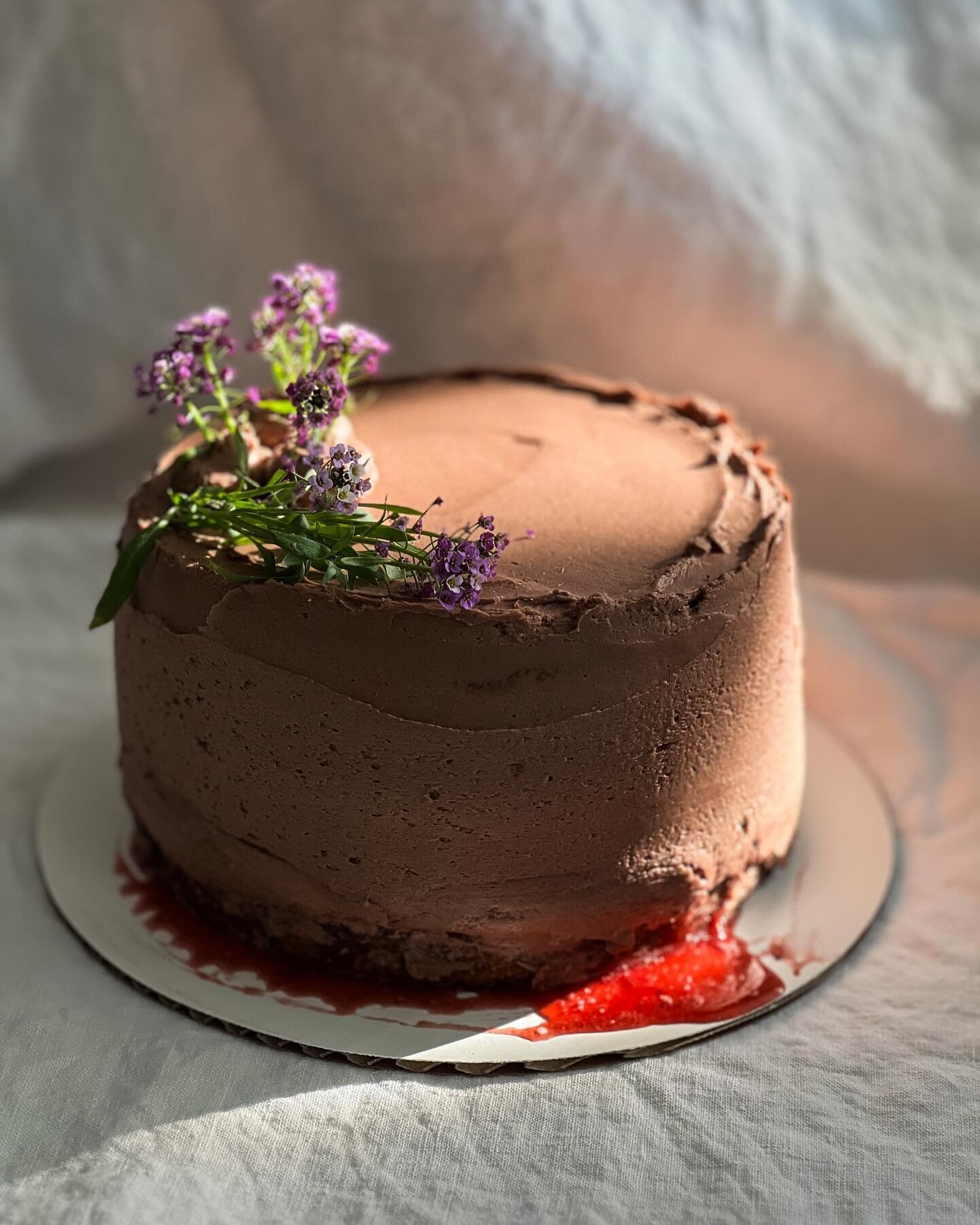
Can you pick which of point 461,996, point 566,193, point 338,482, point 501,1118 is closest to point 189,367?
point 338,482

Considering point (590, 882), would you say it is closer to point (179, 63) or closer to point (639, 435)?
point (639, 435)

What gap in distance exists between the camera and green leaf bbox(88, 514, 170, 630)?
61.9 inches

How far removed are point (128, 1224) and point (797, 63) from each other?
1897 mm

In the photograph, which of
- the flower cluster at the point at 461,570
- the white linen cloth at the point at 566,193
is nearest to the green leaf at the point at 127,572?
the flower cluster at the point at 461,570

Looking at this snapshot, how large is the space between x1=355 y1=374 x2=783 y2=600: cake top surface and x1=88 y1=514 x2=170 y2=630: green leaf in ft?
0.73

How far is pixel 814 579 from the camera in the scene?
2.50m

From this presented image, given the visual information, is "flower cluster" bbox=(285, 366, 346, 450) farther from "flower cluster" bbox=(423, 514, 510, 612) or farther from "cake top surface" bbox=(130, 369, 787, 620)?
"flower cluster" bbox=(423, 514, 510, 612)

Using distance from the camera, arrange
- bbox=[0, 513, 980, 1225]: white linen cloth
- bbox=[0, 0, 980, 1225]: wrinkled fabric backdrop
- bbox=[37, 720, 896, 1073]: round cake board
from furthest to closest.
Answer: bbox=[0, 0, 980, 1225]: wrinkled fabric backdrop, bbox=[37, 720, 896, 1073]: round cake board, bbox=[0, 513, 980, 1225]: white linen cloth

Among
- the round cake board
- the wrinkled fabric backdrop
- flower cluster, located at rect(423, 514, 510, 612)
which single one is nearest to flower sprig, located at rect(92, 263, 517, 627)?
flower cluster, located at rect(423, 514, 510, 612)

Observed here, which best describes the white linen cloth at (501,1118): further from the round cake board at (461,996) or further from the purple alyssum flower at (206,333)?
the purple alyssum flower at (206,333)

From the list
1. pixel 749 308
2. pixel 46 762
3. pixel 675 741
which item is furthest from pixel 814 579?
pixel 46 762

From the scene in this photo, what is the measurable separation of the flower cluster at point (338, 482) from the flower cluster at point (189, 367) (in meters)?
0.20

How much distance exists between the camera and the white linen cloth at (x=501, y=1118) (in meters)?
1.37

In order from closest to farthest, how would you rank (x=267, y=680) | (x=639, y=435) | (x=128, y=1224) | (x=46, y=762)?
(x=128, y=1224), (x=267, y=680), (x=639, y=435), (x=46, y=762)
